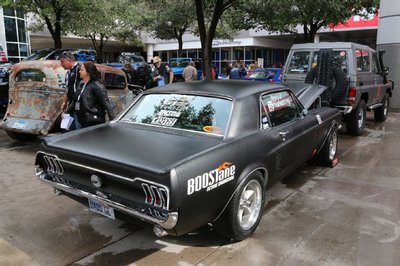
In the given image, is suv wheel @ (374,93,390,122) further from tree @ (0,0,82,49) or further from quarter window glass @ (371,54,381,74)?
tree @ (0,0,82,49)

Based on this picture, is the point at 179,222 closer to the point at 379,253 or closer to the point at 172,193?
the point at 172,193

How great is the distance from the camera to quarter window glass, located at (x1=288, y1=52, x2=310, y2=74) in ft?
30.1

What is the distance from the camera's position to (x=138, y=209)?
3064 millimetres

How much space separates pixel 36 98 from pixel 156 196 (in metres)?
4.99

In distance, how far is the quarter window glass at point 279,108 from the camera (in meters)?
4.38

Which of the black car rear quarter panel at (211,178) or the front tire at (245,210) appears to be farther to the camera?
the front tire at (245,210)

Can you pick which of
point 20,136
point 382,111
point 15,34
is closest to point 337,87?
point 382,111

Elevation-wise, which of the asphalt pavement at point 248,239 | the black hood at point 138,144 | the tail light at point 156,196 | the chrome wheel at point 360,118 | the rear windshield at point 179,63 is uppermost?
the rear windshield at point 179,63

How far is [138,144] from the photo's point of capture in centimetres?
354

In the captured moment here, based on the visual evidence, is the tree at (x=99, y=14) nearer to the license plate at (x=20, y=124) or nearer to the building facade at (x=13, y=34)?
the building facade at (x=13, y=34)

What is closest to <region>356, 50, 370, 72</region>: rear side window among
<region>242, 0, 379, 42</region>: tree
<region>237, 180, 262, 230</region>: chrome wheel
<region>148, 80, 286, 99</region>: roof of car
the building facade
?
<region>148, 80, 286, 99</region>: roof of car

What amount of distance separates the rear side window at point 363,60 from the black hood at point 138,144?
617 cm

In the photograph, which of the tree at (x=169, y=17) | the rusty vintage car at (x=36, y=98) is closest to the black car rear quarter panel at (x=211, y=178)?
the rusty vintage car at (x=36, y=98)

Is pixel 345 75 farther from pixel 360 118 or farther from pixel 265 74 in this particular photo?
pixel 265 74
